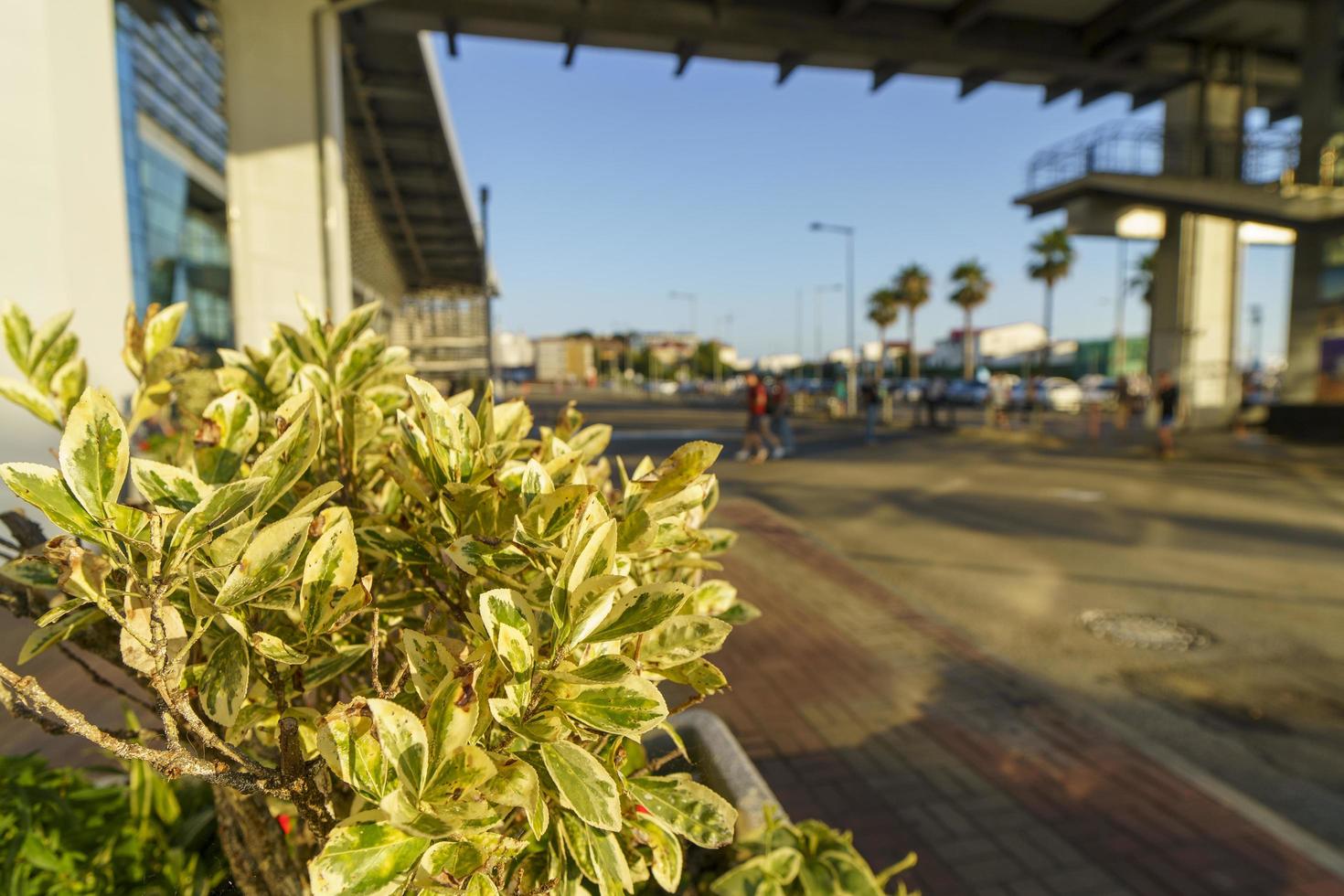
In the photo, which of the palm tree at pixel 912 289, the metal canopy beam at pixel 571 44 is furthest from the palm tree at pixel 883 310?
the metal canopy beam at pixel 571 44

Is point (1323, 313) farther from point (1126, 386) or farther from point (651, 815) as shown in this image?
point (651, 815)

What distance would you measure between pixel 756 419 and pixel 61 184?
12801 millimetres

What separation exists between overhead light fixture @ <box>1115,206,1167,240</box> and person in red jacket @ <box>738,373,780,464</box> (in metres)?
11.8

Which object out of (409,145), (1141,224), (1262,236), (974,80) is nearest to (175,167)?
(409,145)

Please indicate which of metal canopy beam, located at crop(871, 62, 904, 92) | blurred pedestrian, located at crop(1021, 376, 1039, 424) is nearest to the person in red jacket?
metal canopy beam, located at crop(871, 62, 904, 92)

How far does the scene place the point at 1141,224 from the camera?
856 inches

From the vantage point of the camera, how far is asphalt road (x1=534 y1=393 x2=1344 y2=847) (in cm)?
435

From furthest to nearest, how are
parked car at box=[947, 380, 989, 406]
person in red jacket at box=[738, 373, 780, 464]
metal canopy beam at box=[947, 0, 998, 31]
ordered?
parked car at box=[947, 380, 989, 406]
person in red jacket at box=[738, 373, 780, 464]
metal canopy beam at box=[947, 0, 998, 31]

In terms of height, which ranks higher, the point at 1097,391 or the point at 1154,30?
the point at 1154,30

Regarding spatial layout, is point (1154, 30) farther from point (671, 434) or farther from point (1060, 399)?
point (1060, 399)

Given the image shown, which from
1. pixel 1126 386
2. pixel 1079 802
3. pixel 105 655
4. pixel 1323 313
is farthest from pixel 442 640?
pixel 1126 386

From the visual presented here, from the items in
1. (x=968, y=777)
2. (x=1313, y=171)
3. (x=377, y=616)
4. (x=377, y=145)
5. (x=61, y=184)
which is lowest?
(x=968, y=777)

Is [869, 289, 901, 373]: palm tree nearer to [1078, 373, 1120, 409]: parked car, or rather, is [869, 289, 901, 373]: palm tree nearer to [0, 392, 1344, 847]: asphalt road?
[1078, 373, 1120, 409]: parked car

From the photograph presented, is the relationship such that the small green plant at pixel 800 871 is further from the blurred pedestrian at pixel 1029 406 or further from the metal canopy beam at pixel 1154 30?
the blurred pedestrian at pixel 1029 406
